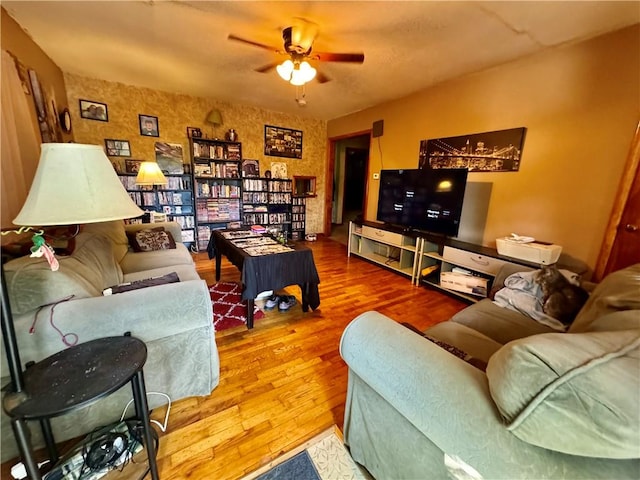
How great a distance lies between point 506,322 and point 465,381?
44.5 inches

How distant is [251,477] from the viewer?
110 cm

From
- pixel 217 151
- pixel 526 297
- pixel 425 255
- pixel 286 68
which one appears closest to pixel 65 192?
pixel 286 68

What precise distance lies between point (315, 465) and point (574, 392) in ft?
3.56

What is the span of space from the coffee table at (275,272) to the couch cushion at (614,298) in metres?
1.70

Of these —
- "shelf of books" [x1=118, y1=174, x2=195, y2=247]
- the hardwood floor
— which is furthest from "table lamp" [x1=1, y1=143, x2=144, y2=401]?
"shelf of books" [x1=118, y1=174, x2=195, y2=247]

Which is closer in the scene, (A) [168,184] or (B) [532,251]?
(B) [532,251]

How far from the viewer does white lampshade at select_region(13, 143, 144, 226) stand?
0.82 m

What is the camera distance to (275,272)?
7.05 ft

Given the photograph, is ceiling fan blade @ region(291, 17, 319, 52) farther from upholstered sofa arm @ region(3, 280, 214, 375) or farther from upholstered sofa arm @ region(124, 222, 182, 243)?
upholstered sofa arm @ region(124, 222, 182, 243)

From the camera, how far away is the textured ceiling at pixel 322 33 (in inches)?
73.1

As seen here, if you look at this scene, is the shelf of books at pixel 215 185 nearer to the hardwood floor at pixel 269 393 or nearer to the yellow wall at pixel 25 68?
the yellow wall at pixel 25 68

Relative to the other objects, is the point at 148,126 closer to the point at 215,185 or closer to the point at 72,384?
the point at 215,185

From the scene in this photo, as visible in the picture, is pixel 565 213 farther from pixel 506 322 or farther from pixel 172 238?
pixel 172 238

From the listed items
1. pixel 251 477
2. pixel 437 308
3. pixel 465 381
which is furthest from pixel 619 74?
pixel 251 477
